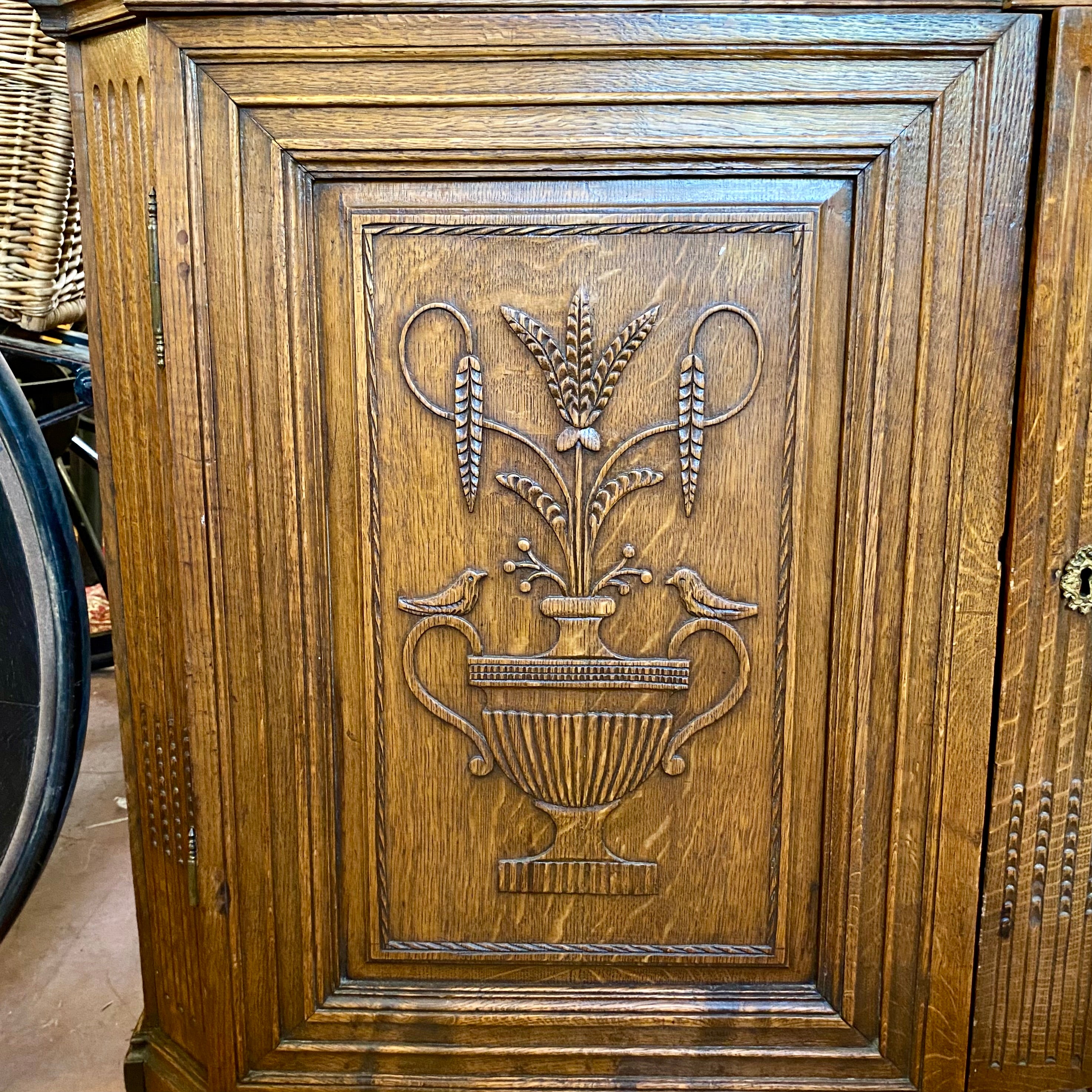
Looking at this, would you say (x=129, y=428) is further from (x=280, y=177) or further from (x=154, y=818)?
(x=154, y=818)

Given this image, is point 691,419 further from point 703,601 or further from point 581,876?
point 581,876

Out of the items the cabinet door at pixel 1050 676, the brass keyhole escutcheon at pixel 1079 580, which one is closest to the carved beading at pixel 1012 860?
the cabinet door at pixel 1050 676

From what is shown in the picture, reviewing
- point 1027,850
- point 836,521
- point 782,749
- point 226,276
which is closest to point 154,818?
point 226,276

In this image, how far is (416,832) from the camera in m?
1.22

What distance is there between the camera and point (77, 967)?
5.76 ft

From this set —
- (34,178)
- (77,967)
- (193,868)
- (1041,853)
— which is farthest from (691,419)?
(77,967)

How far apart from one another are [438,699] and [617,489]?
332mm

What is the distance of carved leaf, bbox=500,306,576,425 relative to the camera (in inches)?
43.3

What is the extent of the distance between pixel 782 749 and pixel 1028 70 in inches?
30.9

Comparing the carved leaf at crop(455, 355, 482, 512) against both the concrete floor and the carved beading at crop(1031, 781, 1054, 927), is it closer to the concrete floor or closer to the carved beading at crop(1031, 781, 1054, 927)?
the carved beading at crop(1031, 781, 1054, 927)

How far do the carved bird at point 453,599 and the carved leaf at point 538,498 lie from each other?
10cm

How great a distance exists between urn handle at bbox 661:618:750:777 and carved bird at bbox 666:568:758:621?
0.01m

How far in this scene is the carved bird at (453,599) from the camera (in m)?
1.16

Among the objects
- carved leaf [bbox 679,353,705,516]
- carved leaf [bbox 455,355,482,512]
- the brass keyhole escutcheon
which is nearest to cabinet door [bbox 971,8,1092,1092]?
the brass keyhole escutcheon
